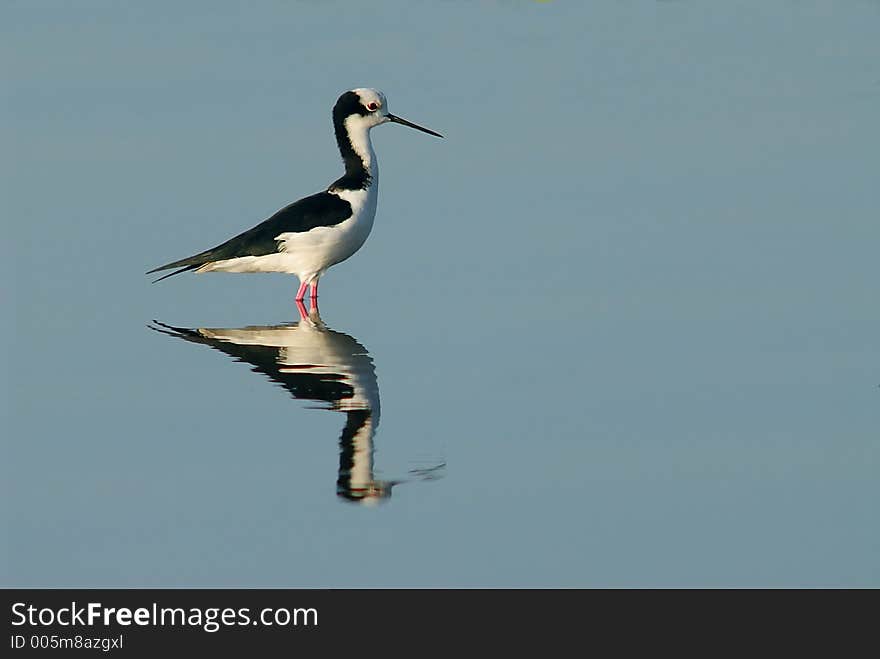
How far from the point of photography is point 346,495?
7.71 m

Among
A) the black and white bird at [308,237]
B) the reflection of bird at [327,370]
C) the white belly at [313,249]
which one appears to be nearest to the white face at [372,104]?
the black and white bird at [308,237]

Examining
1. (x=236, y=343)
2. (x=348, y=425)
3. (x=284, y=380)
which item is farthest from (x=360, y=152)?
(x=348, y=425)

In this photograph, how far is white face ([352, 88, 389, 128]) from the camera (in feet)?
44.3

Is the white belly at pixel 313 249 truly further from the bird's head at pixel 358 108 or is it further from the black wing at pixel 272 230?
the bird's head at pixel 358 108

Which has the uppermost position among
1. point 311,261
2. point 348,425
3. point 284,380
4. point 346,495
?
point 311,261

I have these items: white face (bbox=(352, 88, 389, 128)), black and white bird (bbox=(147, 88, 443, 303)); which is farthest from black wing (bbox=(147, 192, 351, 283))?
white face (bbox=(352, 88, 389, 128))

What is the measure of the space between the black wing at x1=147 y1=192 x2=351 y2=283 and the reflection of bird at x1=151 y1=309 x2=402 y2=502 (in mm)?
723

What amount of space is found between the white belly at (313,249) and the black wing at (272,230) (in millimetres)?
42

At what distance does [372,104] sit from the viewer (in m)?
13.5

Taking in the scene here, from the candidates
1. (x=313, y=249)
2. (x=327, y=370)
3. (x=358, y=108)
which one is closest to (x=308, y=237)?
(x=313, y=249)
